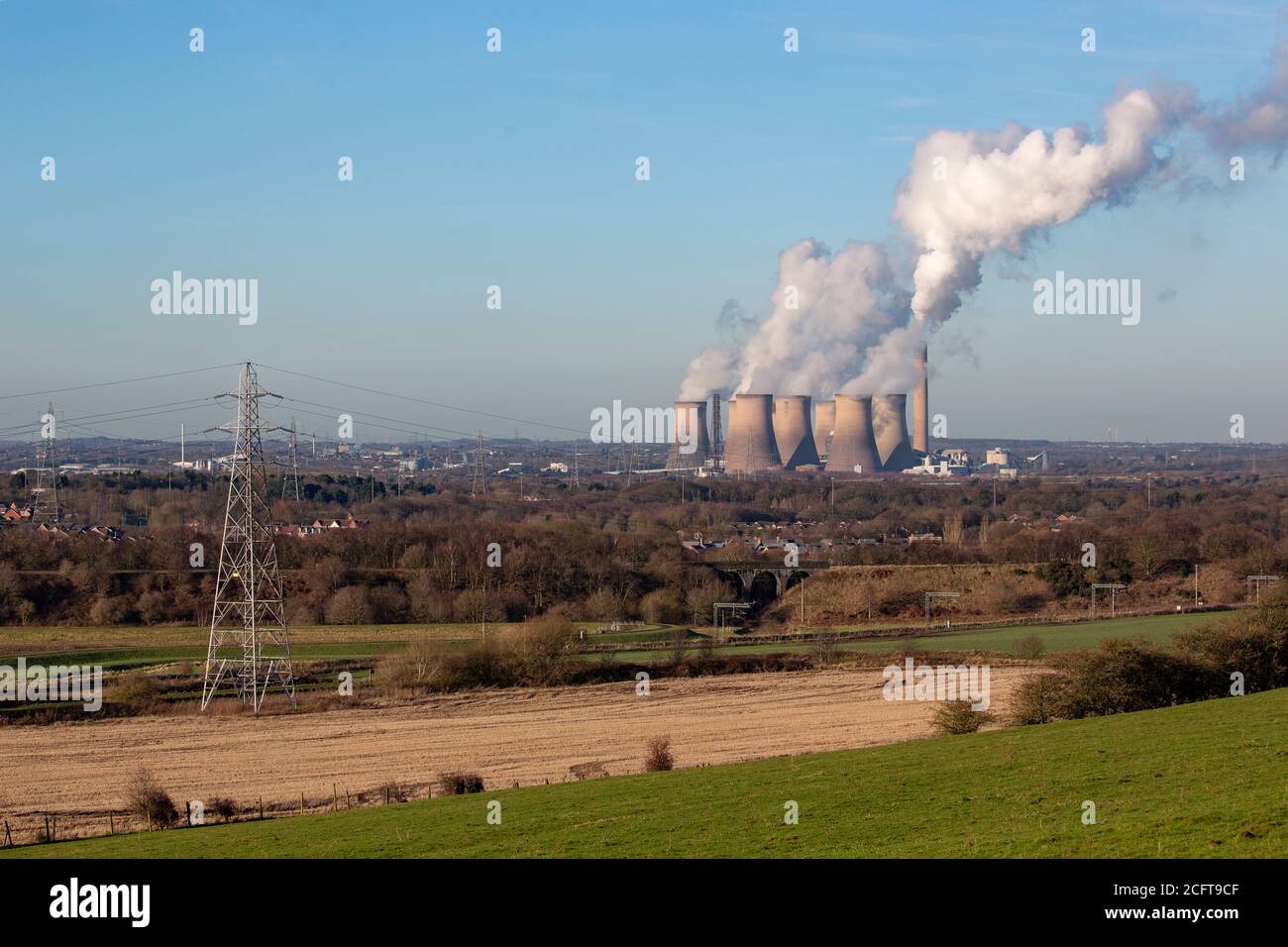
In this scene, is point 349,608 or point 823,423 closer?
point 349,608

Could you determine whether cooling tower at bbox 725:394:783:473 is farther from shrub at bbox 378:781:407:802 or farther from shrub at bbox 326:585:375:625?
shrub at bbox 378:781:407:802

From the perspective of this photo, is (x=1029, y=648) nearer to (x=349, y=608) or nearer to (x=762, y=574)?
(x=762, y=574)

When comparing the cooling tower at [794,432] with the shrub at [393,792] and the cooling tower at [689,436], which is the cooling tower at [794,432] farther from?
the shrub at [393,792]

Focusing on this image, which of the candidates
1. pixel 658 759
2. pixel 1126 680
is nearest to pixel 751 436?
pixel 1126 680

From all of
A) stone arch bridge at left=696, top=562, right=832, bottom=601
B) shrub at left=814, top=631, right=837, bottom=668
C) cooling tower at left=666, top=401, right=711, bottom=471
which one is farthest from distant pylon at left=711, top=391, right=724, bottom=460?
shrub at left=814, top=631, right=837, bottom=668
